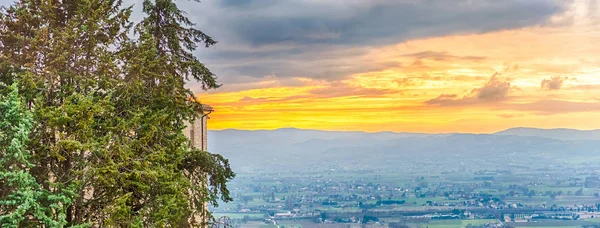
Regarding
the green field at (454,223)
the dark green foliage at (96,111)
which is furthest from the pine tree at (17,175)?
the green field at (454,223)

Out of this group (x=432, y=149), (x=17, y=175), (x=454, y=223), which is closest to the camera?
(x=17, y=175)

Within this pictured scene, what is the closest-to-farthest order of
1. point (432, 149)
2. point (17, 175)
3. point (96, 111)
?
1. point (17, 175)
2. point (96, 111)
3. point (432, 149)

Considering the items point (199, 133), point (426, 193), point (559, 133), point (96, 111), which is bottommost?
point (426, 193)

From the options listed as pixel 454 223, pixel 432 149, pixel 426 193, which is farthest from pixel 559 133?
pixel 454 223

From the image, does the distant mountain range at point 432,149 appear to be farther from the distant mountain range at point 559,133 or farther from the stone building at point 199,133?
the stone building at point 199,133

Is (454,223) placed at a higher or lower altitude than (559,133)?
lower

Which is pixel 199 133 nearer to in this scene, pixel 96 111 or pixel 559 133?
pixel 96 111

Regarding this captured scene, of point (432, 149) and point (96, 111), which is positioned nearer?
point (96, 111)

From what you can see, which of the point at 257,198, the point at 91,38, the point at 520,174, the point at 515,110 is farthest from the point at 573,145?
the point at 91,38
